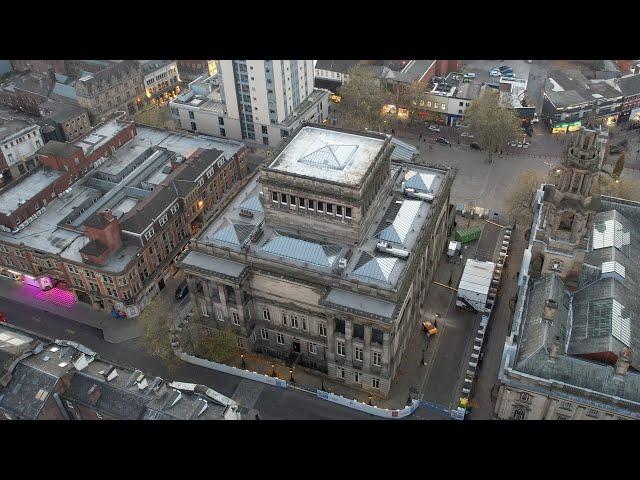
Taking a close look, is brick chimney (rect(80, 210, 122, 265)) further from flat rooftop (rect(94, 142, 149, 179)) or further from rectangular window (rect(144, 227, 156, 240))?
flat rooftop (rect(94, 142, 149, 179))

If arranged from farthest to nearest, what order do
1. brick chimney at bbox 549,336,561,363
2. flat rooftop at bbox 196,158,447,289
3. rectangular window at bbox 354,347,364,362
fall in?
rectangular window at bbox 354,347,364,362
flat rooftop at bbox 196,158,447,289
brick chimney at bbox 549,336,561,363

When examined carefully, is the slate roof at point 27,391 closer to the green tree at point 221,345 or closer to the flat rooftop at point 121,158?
the green tree at point 221,345

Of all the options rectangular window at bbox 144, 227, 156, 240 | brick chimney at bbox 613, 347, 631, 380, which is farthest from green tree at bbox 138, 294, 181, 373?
brick chimney at bbox 613, 347, 631, 380

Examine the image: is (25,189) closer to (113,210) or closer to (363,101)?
(113,210)

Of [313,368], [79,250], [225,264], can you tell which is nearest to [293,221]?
[225,264]

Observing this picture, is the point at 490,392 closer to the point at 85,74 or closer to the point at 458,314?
the point at 458,314

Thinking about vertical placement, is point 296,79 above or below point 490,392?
above

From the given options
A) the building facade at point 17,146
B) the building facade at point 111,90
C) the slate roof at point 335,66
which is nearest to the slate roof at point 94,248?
the building facade at point 17,146
